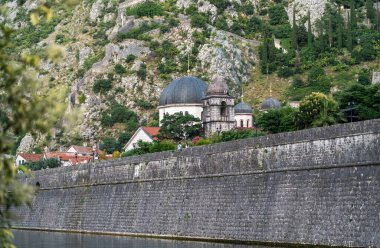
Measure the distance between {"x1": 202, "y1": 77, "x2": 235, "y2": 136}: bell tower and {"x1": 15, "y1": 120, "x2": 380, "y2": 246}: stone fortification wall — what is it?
30.1 meters

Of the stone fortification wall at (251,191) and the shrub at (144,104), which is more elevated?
the shrub at (144,104)

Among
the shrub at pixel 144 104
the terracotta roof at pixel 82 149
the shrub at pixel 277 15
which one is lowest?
the terracotta roof at pixel 82 149

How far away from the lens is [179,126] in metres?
87.3

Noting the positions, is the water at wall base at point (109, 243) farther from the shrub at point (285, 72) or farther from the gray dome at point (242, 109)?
the shrub at point (285, 72)

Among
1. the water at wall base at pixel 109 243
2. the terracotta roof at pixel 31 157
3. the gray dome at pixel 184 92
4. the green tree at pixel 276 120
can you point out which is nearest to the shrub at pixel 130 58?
the terracotta roof at pixel 31 157

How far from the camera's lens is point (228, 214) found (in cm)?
3981

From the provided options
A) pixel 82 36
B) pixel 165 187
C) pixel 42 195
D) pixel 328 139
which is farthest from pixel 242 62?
pixel 328 139

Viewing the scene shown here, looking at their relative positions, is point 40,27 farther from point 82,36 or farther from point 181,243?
point 181,243

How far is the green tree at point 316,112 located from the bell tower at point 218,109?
1803 centimetres

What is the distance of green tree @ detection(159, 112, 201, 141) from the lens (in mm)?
87500

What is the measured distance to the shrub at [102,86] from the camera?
120 metres

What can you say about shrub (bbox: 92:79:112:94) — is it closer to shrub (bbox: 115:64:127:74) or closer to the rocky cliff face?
the rocky cliff face

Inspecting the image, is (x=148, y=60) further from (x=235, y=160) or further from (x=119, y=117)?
(x=235, y=160)

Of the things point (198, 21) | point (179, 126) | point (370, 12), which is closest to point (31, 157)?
point (179, 126)
